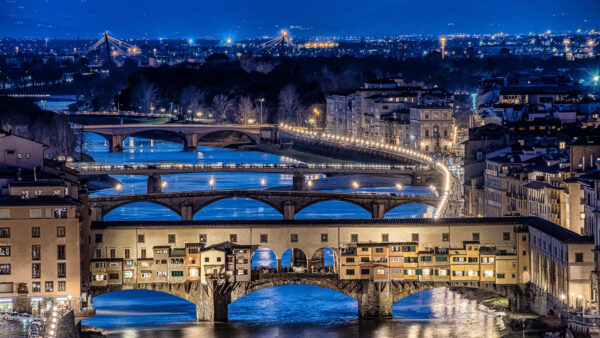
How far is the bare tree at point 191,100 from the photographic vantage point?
95250mm

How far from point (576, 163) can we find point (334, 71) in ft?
236

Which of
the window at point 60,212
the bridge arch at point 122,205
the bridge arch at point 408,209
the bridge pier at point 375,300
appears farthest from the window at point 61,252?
the bridge arch at point 408,209

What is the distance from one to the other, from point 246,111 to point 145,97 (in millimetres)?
15101

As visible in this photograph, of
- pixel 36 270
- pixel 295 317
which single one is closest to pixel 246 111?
pixel 295 317

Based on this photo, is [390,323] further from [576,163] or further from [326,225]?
[576,163]

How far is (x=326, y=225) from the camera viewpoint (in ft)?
100

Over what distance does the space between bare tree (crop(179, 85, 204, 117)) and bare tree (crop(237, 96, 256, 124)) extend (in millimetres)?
6306

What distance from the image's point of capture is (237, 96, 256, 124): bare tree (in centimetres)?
8544

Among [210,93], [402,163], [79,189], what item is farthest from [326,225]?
[210,93]

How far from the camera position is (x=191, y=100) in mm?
95812

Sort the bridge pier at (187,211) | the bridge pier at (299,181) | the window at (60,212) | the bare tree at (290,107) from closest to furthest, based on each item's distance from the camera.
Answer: the window at (60,212), the bridge pier at (187,211), the bridge pier at (299,181), the bare tree at (290,107)

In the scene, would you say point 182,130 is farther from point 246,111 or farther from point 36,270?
point 36,270

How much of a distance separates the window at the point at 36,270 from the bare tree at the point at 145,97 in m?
70.0

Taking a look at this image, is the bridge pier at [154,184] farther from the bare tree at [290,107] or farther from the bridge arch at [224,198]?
the bare tree at [290,107]
